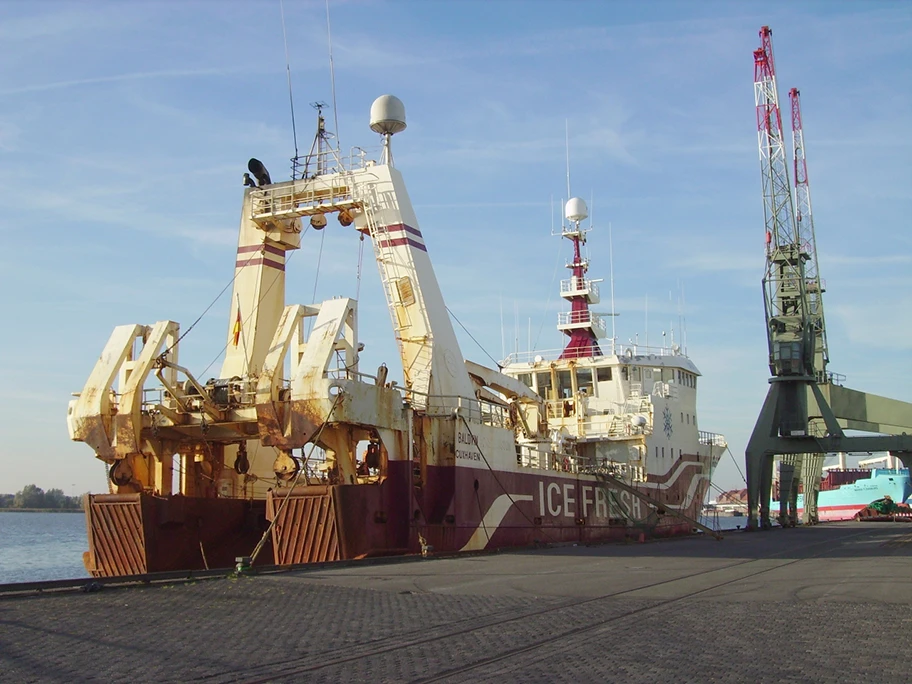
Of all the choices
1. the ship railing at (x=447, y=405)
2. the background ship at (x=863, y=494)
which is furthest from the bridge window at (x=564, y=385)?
the background ship at (x=863, y=494)

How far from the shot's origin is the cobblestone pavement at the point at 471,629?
7637mm

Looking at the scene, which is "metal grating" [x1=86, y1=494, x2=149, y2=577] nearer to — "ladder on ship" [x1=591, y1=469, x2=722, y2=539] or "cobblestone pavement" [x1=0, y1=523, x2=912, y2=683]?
"cobblestone pavement" [x1=0, y1=523, x2=912, y2=683]

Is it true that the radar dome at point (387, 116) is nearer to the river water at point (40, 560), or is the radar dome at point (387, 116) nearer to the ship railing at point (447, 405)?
the ship railing at point (447, 405)

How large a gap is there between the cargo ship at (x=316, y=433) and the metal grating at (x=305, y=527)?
0.10ft

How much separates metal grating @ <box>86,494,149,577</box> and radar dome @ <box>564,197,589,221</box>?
83.0 feet

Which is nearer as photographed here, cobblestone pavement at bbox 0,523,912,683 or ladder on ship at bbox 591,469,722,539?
cobblestone pavement at bbox 0,523,912,683

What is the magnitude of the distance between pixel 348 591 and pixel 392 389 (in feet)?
27.5

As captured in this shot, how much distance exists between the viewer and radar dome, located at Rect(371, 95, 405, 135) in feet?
82.2

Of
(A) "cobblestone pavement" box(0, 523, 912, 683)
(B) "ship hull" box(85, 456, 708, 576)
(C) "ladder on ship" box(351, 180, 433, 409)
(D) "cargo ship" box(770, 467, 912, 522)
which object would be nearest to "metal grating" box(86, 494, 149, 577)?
(B) "ship hull" box(85, 456, 708, 576)

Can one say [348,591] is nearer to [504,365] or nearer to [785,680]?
[785,680]

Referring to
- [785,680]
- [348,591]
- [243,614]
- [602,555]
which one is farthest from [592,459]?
[785,680]

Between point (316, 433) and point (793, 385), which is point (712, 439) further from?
point (316, 433)

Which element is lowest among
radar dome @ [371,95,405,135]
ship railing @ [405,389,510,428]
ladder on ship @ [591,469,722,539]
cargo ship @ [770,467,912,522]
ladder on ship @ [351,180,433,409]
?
cargo ship @ [770,467,912,522]

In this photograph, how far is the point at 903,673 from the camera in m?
7.57
